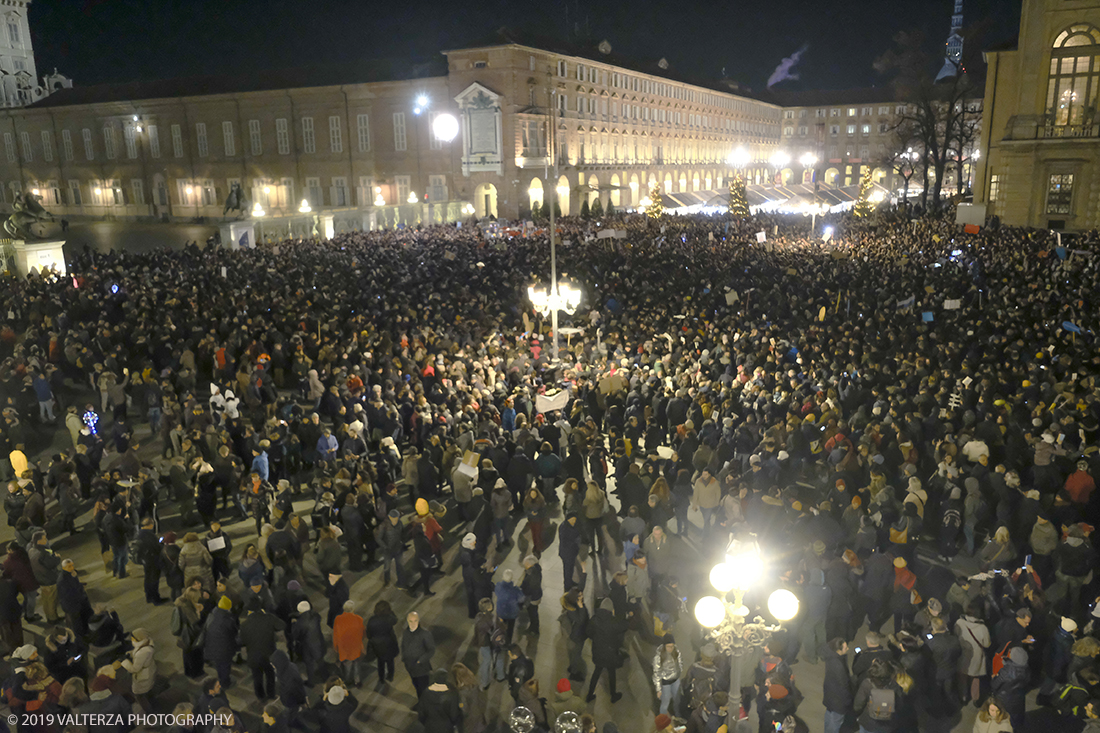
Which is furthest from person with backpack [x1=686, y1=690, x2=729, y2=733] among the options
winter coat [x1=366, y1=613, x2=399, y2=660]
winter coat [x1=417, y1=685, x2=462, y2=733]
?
winter coat [x1=366, y1=613, x2=399, y2=660]

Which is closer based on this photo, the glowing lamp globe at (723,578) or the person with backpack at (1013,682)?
the glowing lamp globe at (723,578)

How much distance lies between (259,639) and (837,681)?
536 centimetres

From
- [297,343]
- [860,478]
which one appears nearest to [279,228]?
[297,343]

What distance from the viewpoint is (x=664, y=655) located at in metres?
6.82

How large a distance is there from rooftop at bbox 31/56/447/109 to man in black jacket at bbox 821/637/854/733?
48.1 m

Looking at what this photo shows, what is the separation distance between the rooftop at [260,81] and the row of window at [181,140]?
2182mm

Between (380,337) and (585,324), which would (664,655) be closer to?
(380,337)

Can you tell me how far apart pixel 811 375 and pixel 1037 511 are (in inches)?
203

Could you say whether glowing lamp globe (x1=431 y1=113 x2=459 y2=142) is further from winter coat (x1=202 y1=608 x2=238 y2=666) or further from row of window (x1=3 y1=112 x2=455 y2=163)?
winter coat (x1=202 y1=608 x2=238 y2=666)

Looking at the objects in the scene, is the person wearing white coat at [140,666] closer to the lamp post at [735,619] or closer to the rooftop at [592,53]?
the lamp post at [735,619]

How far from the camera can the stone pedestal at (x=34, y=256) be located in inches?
872

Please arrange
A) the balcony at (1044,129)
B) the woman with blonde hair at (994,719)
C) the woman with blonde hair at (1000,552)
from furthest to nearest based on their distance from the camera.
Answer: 1. the balcony at (1044,129)
2. the woman with blonde hair at (1000,552)
3. the woman with blonde hair at (994,719)

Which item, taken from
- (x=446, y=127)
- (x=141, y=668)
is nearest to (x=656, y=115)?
(x=446, y=127)

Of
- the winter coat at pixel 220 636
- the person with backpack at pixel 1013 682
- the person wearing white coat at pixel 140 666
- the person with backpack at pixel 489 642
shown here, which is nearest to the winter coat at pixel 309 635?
the winter coat at pixel 220 636
